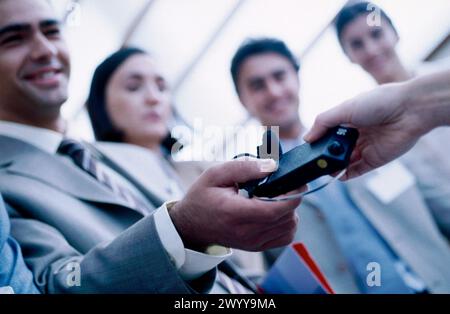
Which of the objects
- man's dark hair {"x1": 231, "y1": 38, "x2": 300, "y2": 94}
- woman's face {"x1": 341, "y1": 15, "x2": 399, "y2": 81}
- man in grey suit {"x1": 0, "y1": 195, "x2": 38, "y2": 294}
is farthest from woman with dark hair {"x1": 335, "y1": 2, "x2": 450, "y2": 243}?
man in grey suit {"x1": 0, "y1": 195, "x2": 38, "y2": 294}

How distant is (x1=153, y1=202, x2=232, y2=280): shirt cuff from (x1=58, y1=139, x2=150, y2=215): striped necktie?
219 millimetres

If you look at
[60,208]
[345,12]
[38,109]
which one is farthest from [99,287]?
[345,12]

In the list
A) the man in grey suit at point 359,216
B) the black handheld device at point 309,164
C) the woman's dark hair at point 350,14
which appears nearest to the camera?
the black handheld device at point 309,164

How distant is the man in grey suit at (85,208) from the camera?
552 millimetres

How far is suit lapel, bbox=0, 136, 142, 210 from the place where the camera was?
79 cm

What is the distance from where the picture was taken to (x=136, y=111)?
1.26 m

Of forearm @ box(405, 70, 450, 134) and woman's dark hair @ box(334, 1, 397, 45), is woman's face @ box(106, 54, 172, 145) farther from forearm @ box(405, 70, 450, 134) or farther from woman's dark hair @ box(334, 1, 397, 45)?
forearm @ box(405, 70, 450, 134)

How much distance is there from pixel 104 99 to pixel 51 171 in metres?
0.55

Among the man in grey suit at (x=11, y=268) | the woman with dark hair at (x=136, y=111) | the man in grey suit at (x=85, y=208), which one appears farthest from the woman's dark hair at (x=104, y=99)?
the man in grey suit at (x=11, y=268)

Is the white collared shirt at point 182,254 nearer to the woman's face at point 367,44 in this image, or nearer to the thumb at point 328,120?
the thumb at point 328,120

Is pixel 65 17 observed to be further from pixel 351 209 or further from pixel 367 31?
pixel 351 209

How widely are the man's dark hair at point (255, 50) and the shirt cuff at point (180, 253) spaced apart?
659 mm

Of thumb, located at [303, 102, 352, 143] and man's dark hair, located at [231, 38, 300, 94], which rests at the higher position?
man's dark hair, located at [231, 38, 300, 94]

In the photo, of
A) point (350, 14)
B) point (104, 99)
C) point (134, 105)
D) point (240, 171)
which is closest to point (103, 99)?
point (104, 99)
